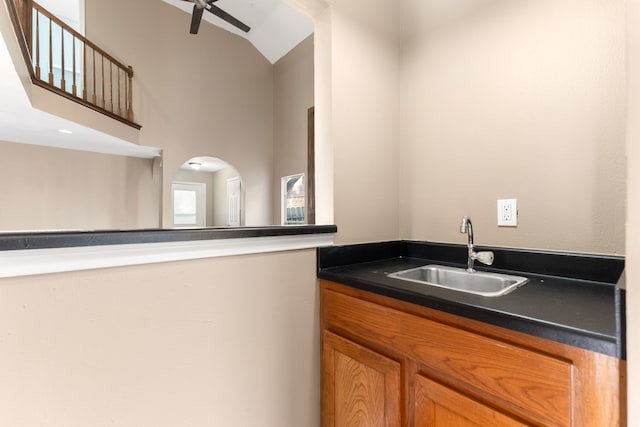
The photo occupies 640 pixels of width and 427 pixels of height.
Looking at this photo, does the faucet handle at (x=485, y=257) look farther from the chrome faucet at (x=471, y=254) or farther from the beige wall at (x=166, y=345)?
the beige wall at (x=166, y=345)

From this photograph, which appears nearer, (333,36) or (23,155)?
(333,36)

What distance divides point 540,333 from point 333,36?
50.8 inches

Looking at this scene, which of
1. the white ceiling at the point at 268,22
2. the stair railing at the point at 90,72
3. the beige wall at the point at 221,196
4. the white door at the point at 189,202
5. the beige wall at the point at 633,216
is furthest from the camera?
the white door at the point at 189,202

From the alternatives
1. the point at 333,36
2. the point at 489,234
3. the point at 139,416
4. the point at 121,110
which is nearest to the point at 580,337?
the point at 489,234

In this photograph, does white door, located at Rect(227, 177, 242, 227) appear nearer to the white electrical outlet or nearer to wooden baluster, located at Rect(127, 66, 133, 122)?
wooden baluster, located at Rect(127, 66, 133, 122)

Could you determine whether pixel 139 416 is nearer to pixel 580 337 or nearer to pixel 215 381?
pixel 215 381

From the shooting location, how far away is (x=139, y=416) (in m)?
0.86

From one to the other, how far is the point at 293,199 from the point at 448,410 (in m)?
3.69

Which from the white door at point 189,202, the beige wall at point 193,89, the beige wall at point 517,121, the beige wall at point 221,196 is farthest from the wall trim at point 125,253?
the white door at point 189,202

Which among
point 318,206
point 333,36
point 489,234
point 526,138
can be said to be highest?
point 333,36

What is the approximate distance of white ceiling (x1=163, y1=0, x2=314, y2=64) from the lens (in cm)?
380

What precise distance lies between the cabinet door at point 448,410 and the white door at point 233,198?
5196 millimetres

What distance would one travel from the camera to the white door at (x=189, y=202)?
6.63m

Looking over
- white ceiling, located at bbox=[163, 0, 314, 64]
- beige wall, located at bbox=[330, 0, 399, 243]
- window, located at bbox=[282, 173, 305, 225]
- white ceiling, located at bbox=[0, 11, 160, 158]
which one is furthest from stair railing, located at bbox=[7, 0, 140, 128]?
beige wall, located at bbox=[330, 0, 399, 243]
